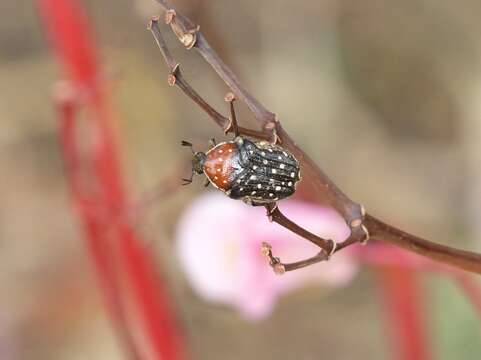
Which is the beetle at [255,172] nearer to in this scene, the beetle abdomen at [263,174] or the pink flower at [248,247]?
the beetle abdomen at [263,174]

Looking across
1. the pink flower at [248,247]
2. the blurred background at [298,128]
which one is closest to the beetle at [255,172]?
the pink flower at [248,247]

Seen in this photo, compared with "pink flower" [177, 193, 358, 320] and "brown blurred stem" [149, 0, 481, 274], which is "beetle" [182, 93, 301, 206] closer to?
"brown blurred stem" [149, 0, 481, 274]

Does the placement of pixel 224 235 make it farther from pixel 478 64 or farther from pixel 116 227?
pixel 478 64

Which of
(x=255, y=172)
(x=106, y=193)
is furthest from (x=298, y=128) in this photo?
(x=255, y=172)

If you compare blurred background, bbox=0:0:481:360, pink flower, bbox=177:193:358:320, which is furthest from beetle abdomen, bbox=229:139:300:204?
blurred background, bbox=0:0:481:360

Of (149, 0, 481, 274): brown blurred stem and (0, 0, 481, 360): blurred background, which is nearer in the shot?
(149, 0, 481, 274): brown blurred stem

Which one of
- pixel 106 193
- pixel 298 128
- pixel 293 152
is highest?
pixel 298 128

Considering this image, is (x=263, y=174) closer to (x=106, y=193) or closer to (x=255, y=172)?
(x=255, y=172)
